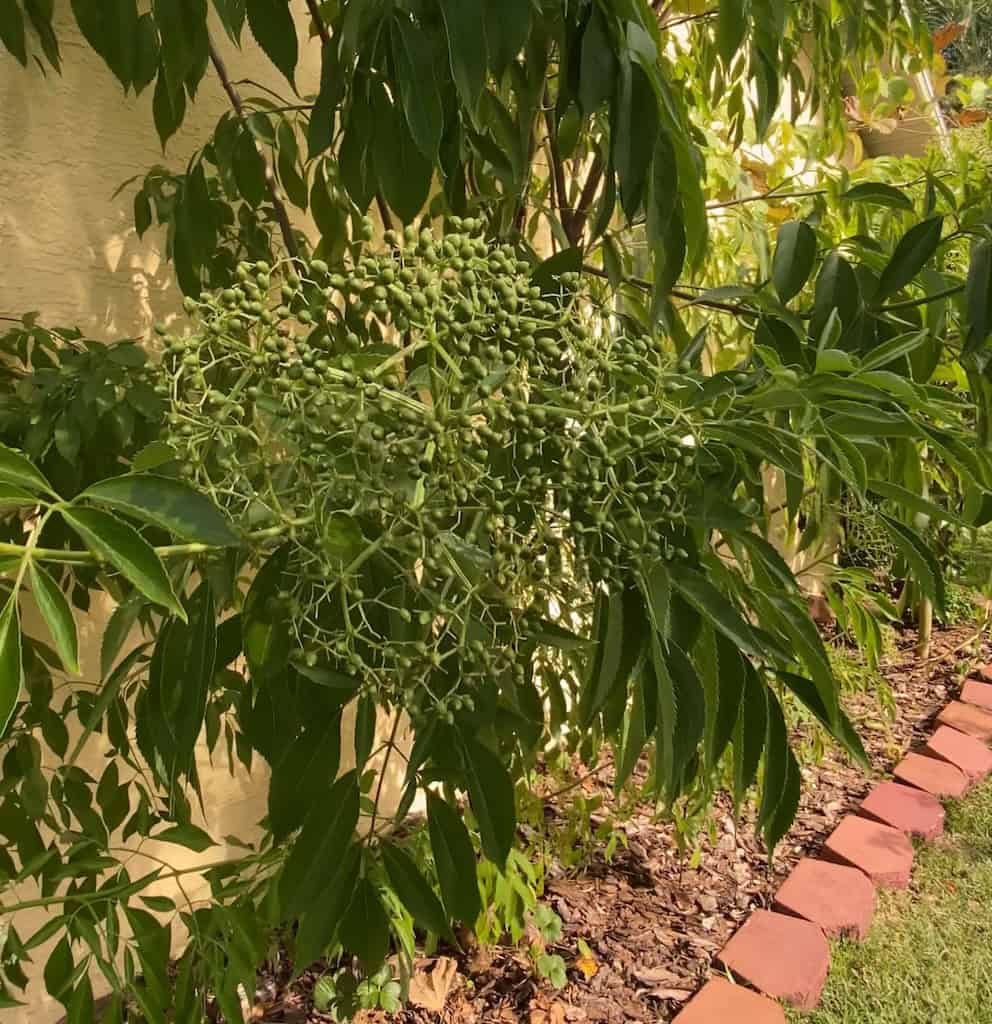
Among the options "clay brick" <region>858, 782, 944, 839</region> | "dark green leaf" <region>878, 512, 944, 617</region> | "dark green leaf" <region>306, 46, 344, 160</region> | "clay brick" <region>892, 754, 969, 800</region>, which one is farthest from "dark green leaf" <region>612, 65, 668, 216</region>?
"clay brick" <region>892, 754, 969, 800</region>

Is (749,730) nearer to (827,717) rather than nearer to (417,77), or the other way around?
(827,717)

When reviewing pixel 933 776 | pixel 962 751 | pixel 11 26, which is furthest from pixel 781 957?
pixel 11 26

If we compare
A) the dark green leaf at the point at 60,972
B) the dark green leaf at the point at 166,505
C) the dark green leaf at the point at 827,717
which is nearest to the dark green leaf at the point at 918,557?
the dark green leaf at the point at 827,717

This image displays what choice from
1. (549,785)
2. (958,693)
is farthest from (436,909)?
(958,693)

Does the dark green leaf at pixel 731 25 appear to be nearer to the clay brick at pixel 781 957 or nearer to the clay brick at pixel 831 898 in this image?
the clay brick at pixel 781 957

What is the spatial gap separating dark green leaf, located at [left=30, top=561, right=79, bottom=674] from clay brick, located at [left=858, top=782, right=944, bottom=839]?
2.57 m

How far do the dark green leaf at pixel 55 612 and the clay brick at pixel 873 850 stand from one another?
2.35 metres

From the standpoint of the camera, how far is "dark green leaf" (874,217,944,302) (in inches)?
40.7

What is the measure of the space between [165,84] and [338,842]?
3.14 ft

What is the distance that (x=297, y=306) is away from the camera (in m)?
0.84

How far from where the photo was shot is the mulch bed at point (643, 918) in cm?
193

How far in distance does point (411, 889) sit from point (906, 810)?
6.99ft

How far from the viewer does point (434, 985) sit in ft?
6.34

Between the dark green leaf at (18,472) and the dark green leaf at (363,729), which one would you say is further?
the dark green leaf at (363,729)
